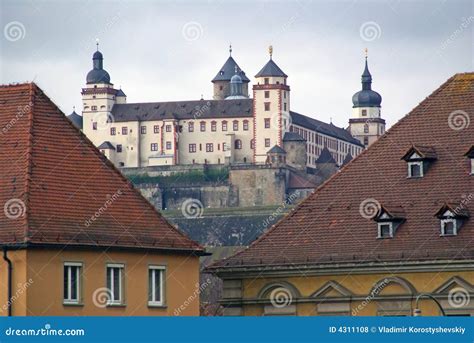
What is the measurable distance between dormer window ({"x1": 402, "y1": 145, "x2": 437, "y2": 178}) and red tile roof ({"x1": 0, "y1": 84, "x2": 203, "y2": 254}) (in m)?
4.35

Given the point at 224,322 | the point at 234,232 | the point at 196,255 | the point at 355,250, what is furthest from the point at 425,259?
the point at 234,232

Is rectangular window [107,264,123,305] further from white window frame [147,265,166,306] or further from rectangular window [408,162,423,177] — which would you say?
rectangular window [408,162,423,177]

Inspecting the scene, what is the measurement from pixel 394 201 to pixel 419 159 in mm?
902

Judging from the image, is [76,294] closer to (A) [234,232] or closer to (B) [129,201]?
(B) [129,201]

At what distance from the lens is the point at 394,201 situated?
30094 millimetres

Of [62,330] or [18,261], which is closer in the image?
[62,330]

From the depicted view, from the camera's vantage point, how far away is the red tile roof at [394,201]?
1150 inches

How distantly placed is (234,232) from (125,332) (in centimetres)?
17141

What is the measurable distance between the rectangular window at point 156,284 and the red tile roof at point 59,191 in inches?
18.4

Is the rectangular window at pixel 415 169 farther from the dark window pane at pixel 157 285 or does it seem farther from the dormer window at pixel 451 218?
the dark window pane at pixel 157 285

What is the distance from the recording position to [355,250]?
2962 cm

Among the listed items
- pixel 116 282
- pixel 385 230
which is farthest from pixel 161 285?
pixel 385 230

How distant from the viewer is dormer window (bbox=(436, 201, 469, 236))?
94.0 feet

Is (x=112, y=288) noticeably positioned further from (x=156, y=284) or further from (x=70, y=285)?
(x=156, y=284)
